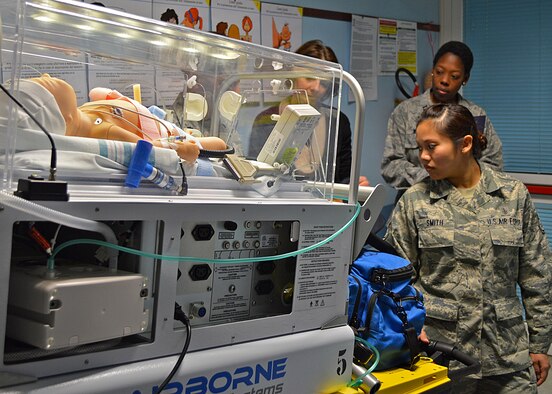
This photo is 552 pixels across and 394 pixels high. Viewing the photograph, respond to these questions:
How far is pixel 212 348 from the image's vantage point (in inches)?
53.6

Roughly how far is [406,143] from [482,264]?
135 cm

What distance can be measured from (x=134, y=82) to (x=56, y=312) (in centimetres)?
78

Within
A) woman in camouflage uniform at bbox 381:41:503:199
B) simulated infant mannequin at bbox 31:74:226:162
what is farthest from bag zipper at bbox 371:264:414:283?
woman in camouflage uniform at bbox 381:41:503:199

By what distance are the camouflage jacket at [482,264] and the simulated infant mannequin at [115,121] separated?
3.42 ft

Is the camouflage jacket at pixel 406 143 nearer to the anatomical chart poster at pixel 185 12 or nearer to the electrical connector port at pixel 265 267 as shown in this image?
the anatomical chart poster at pixel 185 12

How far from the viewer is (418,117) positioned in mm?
3549

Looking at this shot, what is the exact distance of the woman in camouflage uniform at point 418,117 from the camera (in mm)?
3440

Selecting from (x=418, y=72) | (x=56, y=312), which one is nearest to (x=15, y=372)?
(x=56, y=312)

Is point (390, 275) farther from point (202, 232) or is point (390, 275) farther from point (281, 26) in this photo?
point (281, 26)

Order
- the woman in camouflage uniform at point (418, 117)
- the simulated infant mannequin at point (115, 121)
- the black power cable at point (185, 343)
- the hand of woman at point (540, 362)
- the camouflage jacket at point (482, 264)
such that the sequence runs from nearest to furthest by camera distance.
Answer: the black power cable at point (185, 343)
the simulated infant mannequin at point (115, 121)
the camouflage jacket at point (482, 264)
the hand of woman at point (540, 362)
the woman in camouflage uniform at point (418, 117)

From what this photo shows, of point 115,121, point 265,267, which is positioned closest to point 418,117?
point 265,267

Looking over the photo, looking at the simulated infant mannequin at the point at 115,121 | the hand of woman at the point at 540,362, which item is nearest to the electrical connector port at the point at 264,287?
the simulated infant mannequin at the point at 115,121

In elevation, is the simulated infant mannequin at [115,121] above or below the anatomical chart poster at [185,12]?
below

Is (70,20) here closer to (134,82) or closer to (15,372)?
(134,82)
